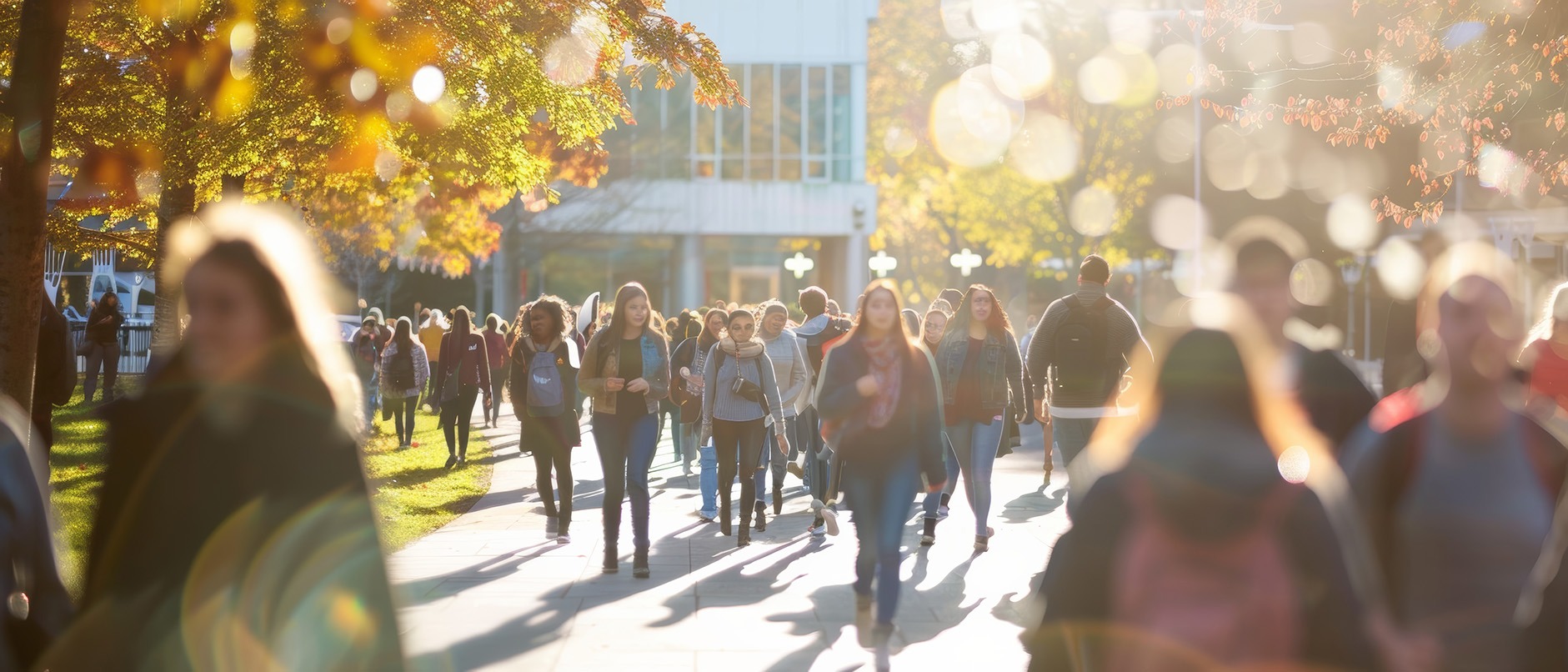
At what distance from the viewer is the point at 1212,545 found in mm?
2906

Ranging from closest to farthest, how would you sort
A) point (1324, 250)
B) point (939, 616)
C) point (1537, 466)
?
point (1537, 466), point (939, 616), point (1324, 250)

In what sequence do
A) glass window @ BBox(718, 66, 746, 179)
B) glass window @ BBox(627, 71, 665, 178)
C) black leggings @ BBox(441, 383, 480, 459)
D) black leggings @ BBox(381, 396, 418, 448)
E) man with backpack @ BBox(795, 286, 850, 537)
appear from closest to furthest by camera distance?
man with backpack @ BBox(795, 286, 850, 537)
black leggings @ BBox(441, 383, 480, 459)
black leggings @ BBox(381, 396, 418, 448)
glass window @ BBox(627, 71, 665, 178)
glass window @ BBox(718, 66, 746, 179)

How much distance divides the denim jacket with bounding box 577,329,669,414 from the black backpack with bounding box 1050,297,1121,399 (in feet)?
8.27

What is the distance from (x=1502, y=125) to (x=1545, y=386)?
29.2 feet

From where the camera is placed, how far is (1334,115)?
16422 mm

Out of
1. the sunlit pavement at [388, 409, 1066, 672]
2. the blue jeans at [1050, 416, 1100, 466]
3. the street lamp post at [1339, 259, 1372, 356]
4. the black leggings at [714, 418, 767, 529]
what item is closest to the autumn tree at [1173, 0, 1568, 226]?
the sunlit pavement at [388, 409, 1066, 672]

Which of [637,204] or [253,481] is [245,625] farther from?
[637,204]

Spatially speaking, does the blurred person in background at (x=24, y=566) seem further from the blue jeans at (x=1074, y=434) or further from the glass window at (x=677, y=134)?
the glass window at (x=677, y=134)

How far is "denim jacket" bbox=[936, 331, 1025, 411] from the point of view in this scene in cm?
1002

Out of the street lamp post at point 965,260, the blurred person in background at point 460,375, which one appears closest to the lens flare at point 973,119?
the street lamp post at point 965,260

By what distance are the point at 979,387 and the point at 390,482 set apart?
7047mm

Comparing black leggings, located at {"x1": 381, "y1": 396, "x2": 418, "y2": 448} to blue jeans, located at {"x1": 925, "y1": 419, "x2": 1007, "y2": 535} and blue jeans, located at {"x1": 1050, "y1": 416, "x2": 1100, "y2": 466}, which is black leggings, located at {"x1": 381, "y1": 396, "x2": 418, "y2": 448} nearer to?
blue jeans, located at {"x1": 925, "y1": 419, "x2": 1007, "y2": 535}

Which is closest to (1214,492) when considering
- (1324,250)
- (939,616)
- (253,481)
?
(253,481)

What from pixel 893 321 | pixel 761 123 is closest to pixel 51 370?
pixel 893 321
